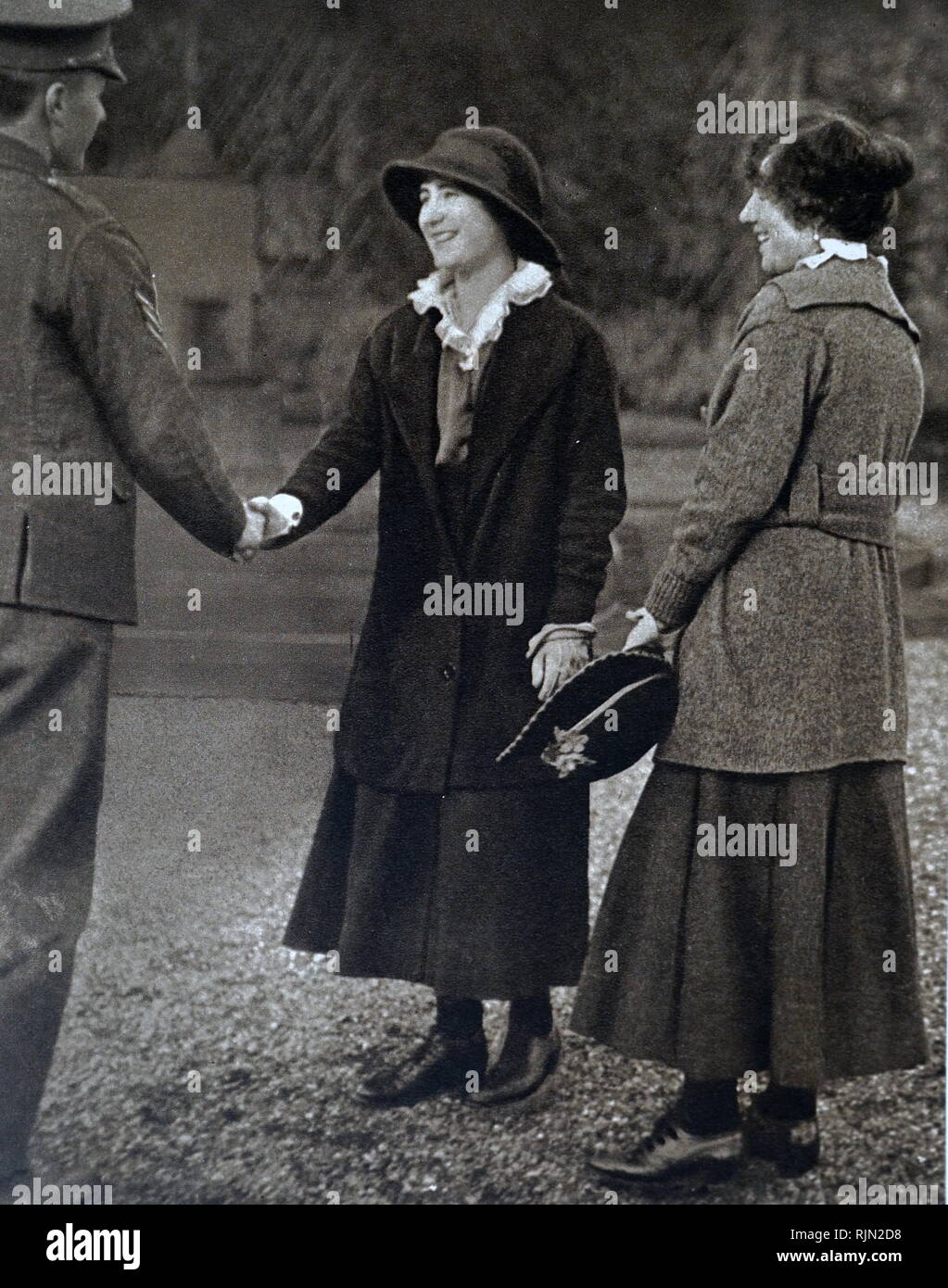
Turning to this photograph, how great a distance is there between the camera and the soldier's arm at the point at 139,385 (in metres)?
3.67

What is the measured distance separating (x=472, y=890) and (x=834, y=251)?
1.83m

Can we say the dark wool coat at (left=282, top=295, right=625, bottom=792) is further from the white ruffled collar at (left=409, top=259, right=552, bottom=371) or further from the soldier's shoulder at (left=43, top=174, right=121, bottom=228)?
the soldier's shoulder at (left=43, top=174, right=121, bottom=228)

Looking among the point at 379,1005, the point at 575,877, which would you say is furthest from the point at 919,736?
the point at 379,1005

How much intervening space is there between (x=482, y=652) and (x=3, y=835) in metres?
1.33

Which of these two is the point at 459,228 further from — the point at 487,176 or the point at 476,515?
the point at 476,515

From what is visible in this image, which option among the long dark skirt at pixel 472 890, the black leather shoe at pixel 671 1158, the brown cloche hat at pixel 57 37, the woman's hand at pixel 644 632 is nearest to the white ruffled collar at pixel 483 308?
the woman's hand at pixel 644 632

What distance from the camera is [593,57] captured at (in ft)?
12.9

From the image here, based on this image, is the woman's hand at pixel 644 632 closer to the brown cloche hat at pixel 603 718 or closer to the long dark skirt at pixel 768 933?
the brown cloche hat at pixel 603 718

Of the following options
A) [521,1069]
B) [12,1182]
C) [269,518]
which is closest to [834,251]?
[269,518]

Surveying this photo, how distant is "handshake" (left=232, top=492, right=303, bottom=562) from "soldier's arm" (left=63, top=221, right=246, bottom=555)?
0.07 meters

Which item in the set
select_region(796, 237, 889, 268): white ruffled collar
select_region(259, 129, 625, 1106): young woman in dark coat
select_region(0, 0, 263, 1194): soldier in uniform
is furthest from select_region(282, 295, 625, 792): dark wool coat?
select_region(796, 237, 889, 268): white ruffled collar

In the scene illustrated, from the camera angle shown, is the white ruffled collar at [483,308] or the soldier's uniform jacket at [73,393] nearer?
the soldier's uniform jacket at [73,393]

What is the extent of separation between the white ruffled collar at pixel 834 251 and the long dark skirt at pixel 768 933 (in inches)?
48.9

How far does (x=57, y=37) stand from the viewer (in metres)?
3.72
